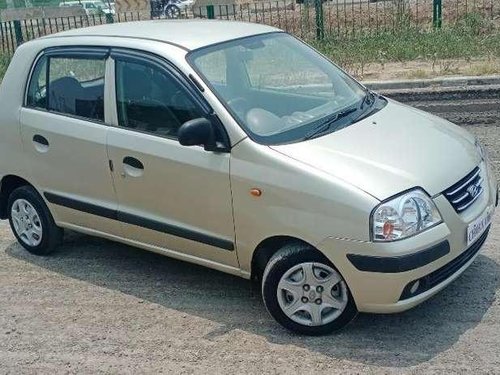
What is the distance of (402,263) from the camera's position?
12.2ft

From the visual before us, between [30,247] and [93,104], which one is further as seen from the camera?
[30,247]

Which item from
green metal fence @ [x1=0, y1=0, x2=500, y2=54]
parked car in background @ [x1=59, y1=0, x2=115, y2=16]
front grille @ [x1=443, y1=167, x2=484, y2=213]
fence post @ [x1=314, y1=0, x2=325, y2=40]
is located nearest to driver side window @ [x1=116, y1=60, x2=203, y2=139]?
front grille @ [x1=443, y1=167, x2=484, y2=213]

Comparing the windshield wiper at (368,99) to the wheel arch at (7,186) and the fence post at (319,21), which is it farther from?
the fence post at (319,21)

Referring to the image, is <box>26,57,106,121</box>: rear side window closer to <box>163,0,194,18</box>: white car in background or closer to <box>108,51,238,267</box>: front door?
<box>108,51,238,267</box>: front door

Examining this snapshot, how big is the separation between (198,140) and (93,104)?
1.18 metres

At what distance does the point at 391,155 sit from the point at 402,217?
46cm

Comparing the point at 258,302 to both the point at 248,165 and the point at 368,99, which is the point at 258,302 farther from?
the point at 368,99

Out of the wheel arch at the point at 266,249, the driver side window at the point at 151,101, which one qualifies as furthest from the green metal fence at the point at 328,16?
the wheel arch at the point at 266,249

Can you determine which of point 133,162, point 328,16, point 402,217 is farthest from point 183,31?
point 328,16

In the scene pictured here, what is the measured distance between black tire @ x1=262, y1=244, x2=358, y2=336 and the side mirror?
784mm

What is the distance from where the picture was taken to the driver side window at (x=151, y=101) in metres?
4.49

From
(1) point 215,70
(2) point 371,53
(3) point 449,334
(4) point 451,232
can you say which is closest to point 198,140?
(1) point 215,70

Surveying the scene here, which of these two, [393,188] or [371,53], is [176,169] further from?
[371,53]

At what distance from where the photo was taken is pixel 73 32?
A: 212 inches
